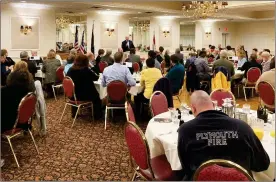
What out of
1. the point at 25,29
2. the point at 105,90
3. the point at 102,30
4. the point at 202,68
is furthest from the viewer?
the point at 102,30

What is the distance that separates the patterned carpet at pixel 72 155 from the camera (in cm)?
373

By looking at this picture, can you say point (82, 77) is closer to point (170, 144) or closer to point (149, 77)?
point (149, 77)

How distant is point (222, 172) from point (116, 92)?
3771mm

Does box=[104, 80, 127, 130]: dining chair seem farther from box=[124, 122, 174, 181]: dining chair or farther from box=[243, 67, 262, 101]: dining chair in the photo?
box=[243, 67, 262, 101]: dining chair

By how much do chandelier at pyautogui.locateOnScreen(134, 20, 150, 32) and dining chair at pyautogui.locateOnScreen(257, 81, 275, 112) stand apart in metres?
13.9

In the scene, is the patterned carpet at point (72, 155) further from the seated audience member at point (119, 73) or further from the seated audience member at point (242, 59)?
the seated audience member at point (242, 59)

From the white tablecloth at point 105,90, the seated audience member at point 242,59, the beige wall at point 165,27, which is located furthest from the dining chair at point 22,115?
the beige wall at point 165,27

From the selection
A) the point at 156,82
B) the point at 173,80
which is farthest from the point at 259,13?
the point at 156,82

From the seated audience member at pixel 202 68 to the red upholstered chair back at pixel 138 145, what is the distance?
19.1 feet

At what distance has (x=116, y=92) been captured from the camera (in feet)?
18.1

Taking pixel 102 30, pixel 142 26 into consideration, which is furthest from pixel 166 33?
pixel 102 30

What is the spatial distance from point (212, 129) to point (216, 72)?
5.29m

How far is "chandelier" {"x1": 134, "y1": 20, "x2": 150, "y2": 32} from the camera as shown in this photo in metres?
18.8

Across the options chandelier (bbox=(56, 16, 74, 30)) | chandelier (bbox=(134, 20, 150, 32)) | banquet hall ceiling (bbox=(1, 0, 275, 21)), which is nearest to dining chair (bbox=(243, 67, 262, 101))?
banquet hall ceiling (bbox=(1, 0, 275, 21))
